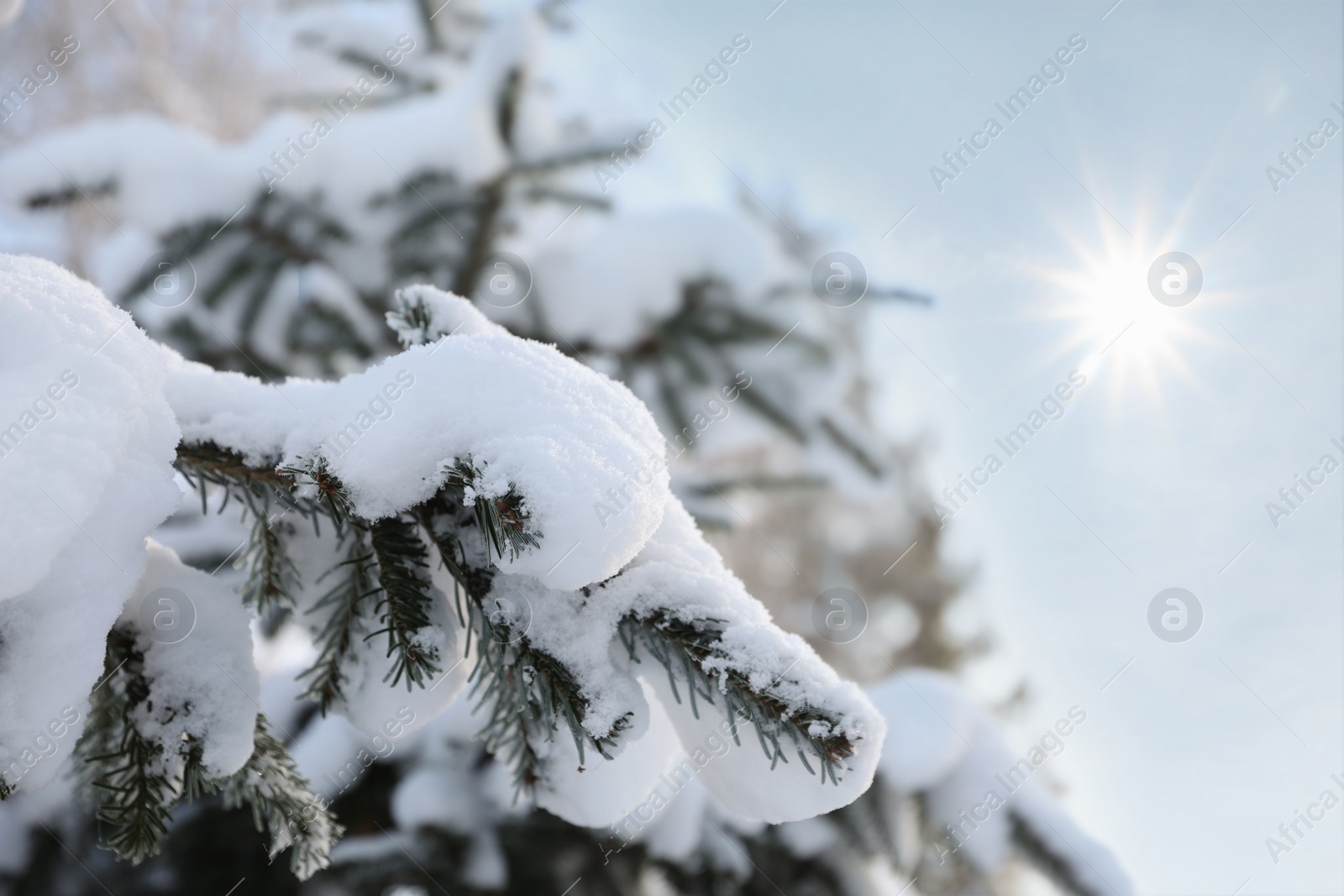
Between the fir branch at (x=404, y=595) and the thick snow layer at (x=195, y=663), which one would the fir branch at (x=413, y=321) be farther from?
the thick snow layer at (x=195, y=663)

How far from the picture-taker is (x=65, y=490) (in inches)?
26.0

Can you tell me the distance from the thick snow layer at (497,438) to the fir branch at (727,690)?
5.4 inches

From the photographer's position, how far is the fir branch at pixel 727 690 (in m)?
0.75

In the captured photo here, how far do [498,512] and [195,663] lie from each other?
0.51 metres

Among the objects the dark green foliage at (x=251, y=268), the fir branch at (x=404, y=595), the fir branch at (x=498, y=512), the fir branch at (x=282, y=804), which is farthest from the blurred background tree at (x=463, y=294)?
the fir branch at (x=498, y=512)

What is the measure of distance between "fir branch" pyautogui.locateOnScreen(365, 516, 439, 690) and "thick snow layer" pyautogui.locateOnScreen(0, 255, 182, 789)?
213mm

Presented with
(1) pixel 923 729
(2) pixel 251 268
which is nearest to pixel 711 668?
(1) pixel 923 729

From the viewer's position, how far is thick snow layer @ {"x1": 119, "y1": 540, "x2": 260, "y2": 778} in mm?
844

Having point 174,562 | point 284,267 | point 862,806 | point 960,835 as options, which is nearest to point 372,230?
point 284,267

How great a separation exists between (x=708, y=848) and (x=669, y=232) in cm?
218

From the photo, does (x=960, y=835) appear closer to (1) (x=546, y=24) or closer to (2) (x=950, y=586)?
(1) (x=546, y=24)

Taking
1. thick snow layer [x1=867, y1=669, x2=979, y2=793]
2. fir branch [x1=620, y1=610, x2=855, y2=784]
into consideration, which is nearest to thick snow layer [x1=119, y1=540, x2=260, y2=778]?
fir branch [x1=620, y1=610, x2=855, y2=784]

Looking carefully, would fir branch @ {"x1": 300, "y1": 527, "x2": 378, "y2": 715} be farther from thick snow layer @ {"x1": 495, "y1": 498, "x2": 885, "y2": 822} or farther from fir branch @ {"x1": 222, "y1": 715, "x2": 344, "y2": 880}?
thick snow layer @ {"x1": 495, "y1": 498, "x2": 885, "y2": 822}

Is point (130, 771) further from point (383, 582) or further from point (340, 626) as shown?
point (383, 582)
